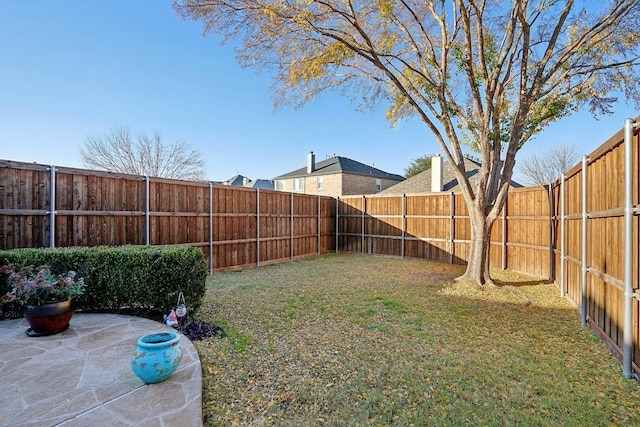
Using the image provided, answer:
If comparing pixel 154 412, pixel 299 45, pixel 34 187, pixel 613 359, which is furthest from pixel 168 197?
pixel 613 359

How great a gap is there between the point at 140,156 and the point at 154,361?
20114 mm

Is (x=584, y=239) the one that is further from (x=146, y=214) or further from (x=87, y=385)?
(x=146, y=214)

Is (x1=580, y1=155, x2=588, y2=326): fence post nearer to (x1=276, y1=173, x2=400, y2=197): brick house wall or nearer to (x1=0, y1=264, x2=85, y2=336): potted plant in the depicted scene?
(x1=0, y1=264, x2=85, y2=336): potted plant

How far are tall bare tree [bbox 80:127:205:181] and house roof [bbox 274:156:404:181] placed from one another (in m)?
6.91

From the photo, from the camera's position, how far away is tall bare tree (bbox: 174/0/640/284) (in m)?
6.23

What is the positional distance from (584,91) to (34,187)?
10.7 m

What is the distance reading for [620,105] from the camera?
7.06 metres

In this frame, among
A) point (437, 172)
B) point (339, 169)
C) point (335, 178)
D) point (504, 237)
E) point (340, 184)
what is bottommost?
point (504, 237)

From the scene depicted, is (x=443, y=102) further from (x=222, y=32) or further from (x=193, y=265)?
(x=193, y=265)

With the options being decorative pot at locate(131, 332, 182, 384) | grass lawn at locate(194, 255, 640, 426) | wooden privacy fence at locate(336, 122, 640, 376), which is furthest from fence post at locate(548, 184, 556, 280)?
decorative pot at locate(131, 332, 182, 384)

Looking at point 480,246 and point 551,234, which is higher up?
point 551,234

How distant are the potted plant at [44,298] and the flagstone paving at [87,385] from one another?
0.40ft

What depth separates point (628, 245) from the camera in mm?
2709

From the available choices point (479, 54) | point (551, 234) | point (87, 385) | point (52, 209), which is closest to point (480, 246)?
point (551, 234)
